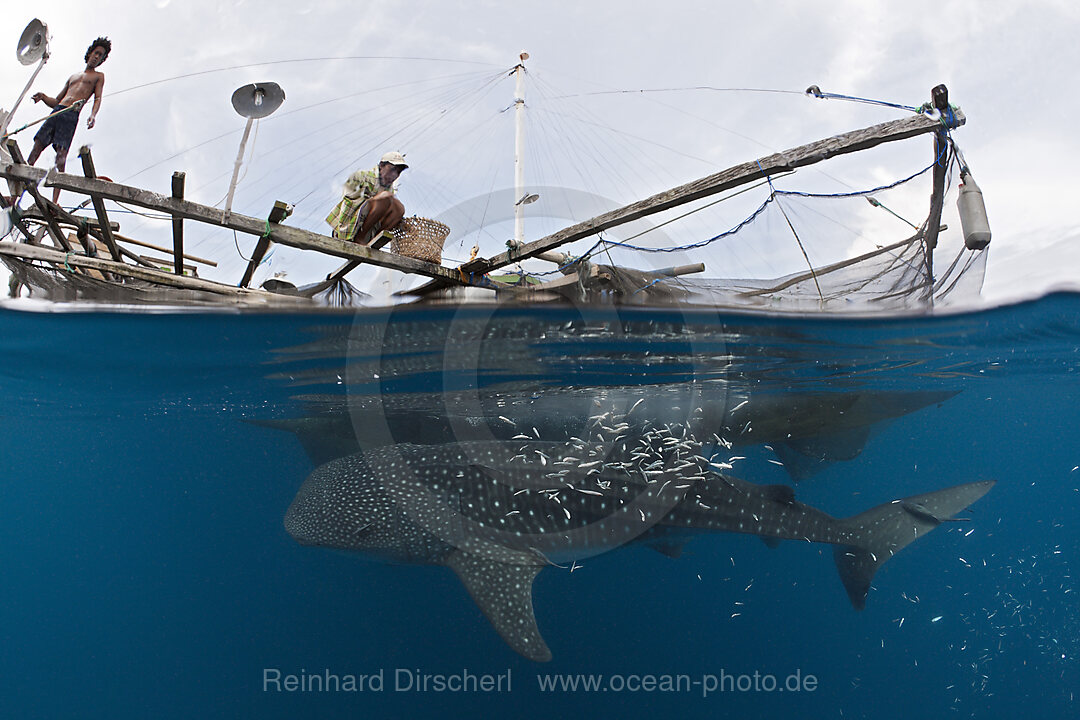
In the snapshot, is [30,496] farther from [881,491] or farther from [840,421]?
[881,491]

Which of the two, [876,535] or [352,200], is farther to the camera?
[876,535]

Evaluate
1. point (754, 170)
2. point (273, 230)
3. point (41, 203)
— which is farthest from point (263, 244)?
point (754, 170)

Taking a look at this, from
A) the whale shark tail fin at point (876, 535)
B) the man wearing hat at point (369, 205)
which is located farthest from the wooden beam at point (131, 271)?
the whale shark tail fin at point (876, 535)

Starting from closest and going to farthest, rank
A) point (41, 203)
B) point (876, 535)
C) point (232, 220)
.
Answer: point (232, 220) < point (41, 203) < point (876, 535)

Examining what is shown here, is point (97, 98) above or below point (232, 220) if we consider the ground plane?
above

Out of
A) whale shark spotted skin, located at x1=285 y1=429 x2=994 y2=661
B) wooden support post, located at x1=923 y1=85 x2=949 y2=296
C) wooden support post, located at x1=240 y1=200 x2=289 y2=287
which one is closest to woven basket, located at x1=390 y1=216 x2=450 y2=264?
wooden support post, located at x1=240 y1=200 x2=289 y2=287

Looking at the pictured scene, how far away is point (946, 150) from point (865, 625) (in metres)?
47.4

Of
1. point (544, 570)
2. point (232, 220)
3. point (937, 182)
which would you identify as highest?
point (232, 220)

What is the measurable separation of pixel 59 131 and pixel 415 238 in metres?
4.53

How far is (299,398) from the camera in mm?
14625

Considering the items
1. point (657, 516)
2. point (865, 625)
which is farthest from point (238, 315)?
point (865, 625)

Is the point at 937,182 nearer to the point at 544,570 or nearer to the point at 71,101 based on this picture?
the point at 71,101

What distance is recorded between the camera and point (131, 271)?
7.32 metres

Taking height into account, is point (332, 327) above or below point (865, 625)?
above
